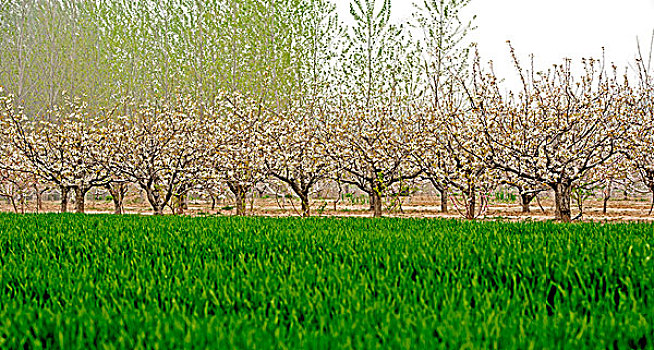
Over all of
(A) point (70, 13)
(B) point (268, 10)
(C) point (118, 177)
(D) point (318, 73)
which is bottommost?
(C) point (118, 177)

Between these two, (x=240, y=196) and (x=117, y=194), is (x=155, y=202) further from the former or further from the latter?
(x=240, y=196)

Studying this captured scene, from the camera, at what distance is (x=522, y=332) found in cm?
212

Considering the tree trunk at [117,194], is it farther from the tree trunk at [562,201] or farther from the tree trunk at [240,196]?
the tree trunk at [562,201]

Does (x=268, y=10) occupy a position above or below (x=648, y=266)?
above

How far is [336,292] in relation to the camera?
2869mm

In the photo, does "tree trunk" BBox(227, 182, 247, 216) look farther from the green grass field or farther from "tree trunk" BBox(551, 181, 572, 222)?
the green grass field

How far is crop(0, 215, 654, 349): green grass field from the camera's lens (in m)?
2.18

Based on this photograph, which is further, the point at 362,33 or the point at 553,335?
the point at 362,33

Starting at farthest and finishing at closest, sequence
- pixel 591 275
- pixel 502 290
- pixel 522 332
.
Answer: pixel 591 275, pixel 502 290, pixel 522 332

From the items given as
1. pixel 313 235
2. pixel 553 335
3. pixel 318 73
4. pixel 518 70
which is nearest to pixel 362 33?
pixel 318 73

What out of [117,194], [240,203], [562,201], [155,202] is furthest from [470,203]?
[117,194]

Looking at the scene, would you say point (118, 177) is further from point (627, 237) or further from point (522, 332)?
point (522, 332)

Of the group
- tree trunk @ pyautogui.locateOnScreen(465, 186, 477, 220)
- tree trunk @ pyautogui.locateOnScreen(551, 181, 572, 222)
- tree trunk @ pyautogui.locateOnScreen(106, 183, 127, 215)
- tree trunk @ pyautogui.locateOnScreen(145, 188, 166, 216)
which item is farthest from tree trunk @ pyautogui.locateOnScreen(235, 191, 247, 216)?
tree trunk @ pyautogui.locateOnScreen(551, 181, 572, 222)

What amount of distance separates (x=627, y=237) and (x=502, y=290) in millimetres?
2434
